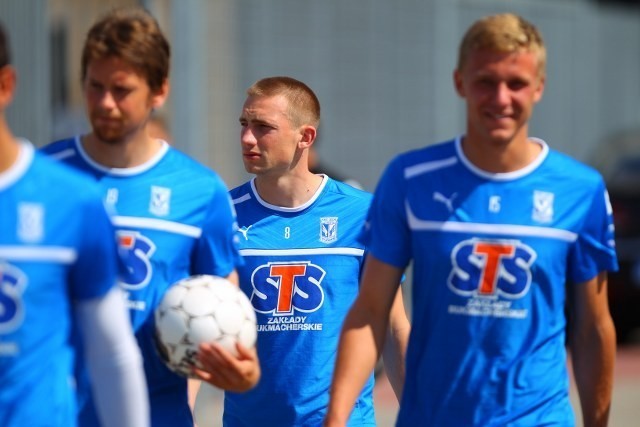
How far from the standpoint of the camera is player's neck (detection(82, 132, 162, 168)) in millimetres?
4695

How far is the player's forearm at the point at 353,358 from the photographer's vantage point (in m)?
4.67

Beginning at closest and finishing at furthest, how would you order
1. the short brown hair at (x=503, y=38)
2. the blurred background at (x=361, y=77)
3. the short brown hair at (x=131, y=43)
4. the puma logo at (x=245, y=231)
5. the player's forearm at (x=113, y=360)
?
the player's forearm at (x=113, y=360) < the short brown hair at (x=131, y=43) < the short brown hair at (x=503, y=38) < the puma logo at (x=245, y=231) < the blurred background at (x=361, y=77)

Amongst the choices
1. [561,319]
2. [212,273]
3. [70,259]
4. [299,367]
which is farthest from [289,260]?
[70,259]

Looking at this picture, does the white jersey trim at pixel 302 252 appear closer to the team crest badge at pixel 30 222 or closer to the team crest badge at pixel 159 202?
the team crest badge at pixel 159 202

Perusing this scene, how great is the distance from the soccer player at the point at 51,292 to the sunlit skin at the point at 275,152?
2.24 m

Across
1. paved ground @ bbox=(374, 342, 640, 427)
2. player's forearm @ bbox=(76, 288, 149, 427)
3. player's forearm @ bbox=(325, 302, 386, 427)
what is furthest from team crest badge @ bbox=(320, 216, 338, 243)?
paved ground @ bbox=(374, 342, 640, 427)

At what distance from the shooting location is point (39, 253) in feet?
11.9

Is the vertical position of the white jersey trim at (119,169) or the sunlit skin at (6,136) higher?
the sunlit skin at (6,136)

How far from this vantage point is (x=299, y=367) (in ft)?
19.2

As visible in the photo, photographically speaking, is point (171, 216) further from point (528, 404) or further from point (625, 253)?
point (625, 253)

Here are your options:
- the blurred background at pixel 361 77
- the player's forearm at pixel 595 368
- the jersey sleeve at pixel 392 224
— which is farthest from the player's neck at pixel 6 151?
the blurred background at pixel 361 77

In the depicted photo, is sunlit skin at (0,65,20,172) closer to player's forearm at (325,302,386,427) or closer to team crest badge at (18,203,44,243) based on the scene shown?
team crest badge at (18,203,44,243)

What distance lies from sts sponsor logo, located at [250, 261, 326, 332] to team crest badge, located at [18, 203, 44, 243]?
2.30 meters

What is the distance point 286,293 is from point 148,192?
1.30 m
